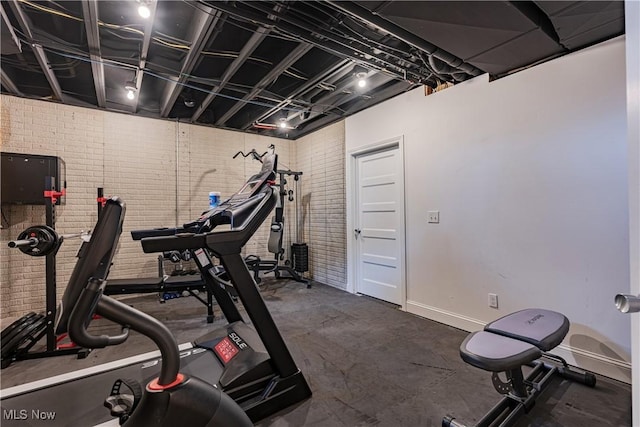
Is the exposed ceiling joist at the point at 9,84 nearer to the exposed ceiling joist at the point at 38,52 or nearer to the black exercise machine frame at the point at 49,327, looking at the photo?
the exposed ceiling joist at the point at 38,52

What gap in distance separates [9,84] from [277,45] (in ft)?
10.7

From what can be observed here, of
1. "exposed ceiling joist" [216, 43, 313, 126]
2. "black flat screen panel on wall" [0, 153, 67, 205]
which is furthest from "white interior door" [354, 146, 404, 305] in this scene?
"black flat screen panel on wall" [0, 153, 67, 205]

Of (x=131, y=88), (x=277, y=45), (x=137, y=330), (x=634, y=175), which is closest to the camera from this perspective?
(x=634, y=175)

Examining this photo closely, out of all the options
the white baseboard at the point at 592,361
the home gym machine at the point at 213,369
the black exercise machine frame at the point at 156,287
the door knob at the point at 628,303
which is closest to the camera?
the door knob at the point at 628,303

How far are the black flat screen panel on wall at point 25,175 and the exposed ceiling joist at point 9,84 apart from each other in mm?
929

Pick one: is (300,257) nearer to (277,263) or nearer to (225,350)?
(277,263)

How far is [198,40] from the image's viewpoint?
2621 millimetres

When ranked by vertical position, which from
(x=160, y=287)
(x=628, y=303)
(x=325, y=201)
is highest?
(x=325, y=201)

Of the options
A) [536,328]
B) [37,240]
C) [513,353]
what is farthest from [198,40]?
[536,328]

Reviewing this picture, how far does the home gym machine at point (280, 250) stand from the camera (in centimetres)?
458

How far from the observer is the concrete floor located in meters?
1.72

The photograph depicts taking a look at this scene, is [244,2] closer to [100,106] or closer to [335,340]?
[335,340]

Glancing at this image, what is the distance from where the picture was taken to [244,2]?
2.06 metres

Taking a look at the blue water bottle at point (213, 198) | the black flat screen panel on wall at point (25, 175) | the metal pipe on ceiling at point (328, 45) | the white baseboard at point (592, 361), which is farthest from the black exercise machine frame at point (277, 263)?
the white baseboard at point (592, 361)
